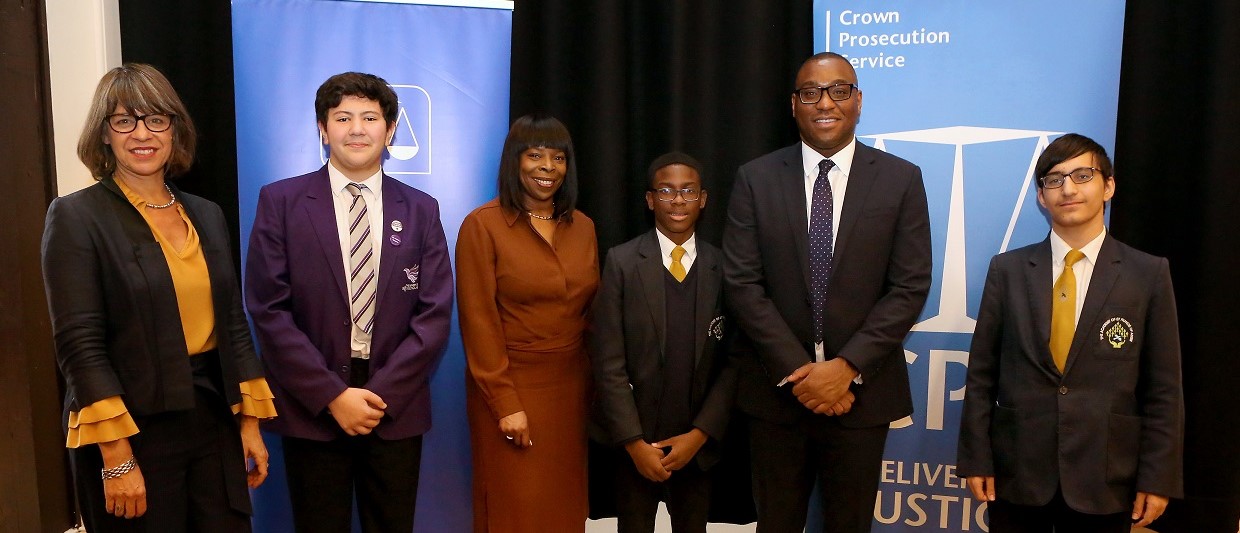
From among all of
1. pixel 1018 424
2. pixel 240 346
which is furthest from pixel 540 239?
pixel 1018 424

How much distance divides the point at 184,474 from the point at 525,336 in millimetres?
1011

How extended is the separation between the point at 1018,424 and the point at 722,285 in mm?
964

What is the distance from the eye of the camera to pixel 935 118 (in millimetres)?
2832

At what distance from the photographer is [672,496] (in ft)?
7.71

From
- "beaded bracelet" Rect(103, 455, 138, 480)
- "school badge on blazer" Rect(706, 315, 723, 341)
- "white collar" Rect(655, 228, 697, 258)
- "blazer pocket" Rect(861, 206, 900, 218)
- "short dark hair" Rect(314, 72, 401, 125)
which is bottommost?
"beaded bracelet" Rect(103, 455, 138, 480)

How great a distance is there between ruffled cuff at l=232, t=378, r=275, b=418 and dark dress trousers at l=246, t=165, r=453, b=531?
12cm

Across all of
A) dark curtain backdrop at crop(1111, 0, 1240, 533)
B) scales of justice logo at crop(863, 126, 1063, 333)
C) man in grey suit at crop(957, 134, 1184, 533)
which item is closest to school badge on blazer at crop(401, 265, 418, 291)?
man in grey suit at crop(957, 134, 1184, 533)

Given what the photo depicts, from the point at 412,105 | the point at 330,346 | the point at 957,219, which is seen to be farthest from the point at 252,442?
the point at 957,219

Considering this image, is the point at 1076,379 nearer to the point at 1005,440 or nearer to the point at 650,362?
the point at 1005,440

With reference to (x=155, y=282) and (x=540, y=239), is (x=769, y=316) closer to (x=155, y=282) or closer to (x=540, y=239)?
(x=540, y=239)

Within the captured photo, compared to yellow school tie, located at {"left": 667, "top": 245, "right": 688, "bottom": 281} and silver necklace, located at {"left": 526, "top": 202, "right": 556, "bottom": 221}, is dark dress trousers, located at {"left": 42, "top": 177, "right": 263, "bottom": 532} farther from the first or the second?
yellow school tie, located at {"left": 667, "top": 245, "right": 688, "bottom": 281}

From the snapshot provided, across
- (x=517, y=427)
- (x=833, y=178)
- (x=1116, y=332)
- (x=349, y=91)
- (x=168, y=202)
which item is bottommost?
(x=517, y=427)

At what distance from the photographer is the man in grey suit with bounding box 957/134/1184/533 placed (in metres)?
2.04

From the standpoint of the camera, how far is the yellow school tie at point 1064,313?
2.12 metres
